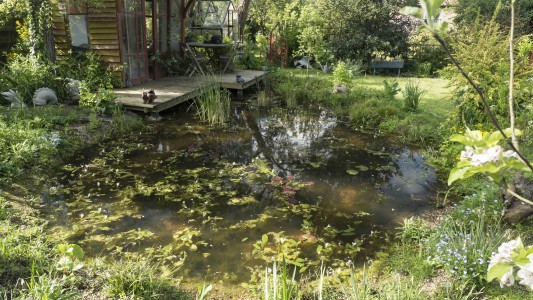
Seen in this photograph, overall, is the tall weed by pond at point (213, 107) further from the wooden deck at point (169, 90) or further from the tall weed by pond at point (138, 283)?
the tall weed by pond at point (138, 283)

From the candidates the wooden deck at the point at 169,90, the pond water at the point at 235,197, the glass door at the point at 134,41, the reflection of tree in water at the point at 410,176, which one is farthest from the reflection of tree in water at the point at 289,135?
the glass door at the point at 134,41

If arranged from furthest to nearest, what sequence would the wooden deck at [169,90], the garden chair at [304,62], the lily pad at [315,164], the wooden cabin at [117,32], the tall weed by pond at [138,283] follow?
the garden chair at [304,62] < the wooden cabin at [117,32] < the wooden deck at [169,90] < the lily pad at [315,164] < the tall weed by pond at [138,283]

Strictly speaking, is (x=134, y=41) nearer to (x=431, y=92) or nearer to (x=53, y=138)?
(x=53, y=138)

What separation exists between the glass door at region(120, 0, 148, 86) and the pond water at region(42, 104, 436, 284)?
2.54 m

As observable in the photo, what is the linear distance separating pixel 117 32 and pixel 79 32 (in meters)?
0.86

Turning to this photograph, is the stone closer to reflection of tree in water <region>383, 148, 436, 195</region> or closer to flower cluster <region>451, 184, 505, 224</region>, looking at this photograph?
reflection of tree in water <region>383, 148, 436, 195</region>

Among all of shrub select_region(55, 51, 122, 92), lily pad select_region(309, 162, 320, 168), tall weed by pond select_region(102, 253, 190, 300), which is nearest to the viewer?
tall weed by pond select_region(102, 253, 190, 300)

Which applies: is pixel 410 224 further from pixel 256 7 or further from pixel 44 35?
pixel 256 7

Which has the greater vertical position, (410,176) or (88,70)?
(88,70)

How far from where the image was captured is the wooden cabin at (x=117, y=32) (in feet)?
26.7

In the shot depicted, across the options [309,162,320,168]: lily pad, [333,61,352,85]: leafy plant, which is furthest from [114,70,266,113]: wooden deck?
[309,162,320,168]: lily pad

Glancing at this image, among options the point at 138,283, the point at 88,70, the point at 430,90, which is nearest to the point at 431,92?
the point at 430,90

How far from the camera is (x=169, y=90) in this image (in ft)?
27.8

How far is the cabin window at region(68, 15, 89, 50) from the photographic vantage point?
821 centimetres
